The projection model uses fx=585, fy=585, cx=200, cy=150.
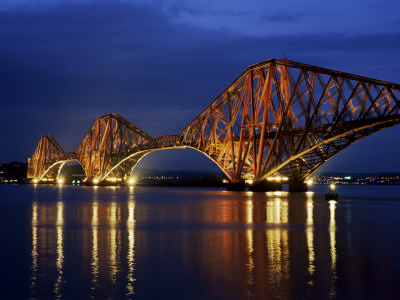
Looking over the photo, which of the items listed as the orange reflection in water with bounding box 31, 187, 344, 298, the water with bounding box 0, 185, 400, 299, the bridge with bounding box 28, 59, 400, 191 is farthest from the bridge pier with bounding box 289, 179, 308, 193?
the water with bounding box 0, 185, 400, 299

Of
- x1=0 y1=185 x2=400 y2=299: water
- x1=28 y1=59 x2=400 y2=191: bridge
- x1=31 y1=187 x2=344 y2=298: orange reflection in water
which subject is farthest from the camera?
x1=28 y1=59 x2=400 y2=191: bridge

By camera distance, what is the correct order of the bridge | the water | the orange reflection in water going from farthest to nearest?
1. the bridge
2. the orange reflection in water
3. the water

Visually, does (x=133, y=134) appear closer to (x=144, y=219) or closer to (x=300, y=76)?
(x=300, y=76)

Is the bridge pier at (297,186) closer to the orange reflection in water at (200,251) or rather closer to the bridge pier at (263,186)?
the bridge pier at (263,186)

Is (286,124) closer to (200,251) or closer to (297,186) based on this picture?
(297,186)

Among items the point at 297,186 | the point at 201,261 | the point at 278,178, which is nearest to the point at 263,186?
the point at 278,178

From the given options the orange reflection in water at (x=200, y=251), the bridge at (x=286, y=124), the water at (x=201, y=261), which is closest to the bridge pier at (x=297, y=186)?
the bridge at (x=286, y=124)

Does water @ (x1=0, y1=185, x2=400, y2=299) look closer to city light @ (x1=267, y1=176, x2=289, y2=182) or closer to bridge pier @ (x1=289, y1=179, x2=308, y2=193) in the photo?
city light @ (x1=267, y1=176, x2=289, y2=182)

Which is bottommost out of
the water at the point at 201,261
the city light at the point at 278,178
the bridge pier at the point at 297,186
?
the water at the point at 201,261

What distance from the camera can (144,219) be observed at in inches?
1395

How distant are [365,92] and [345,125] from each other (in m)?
4.20

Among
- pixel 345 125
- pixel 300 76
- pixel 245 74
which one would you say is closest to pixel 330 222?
pixel 345 125

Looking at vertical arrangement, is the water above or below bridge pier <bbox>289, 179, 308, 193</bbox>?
below

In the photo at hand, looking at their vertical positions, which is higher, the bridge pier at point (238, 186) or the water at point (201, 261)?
the bridge pier at point (238, 186)
